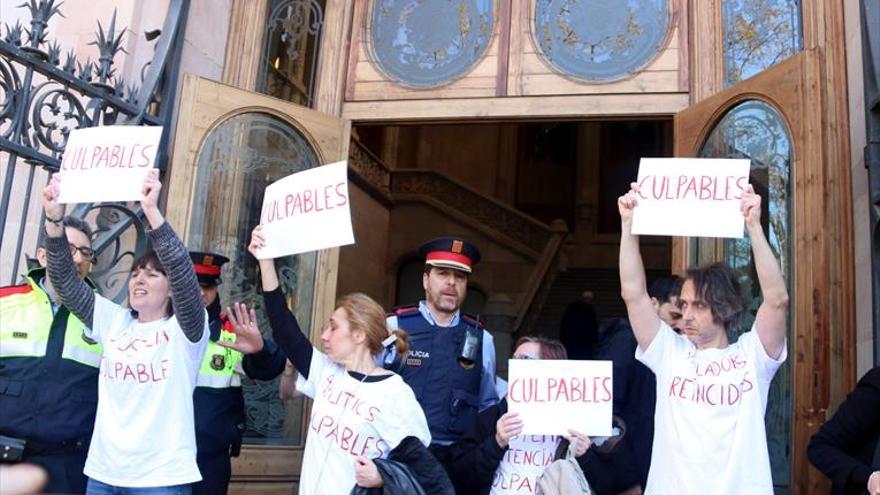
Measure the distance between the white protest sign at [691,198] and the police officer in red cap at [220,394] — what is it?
1.89 meters

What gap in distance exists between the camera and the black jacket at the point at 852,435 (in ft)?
11.7

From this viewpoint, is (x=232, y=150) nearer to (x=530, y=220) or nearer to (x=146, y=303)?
(x=146, y=303)

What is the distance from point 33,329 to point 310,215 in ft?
4.35

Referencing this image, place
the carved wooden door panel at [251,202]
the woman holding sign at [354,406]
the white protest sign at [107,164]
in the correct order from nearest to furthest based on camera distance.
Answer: the woman holding sign at [354,406] → the white protest sign at [107,164] → the carved wooden door panel at [251,202]

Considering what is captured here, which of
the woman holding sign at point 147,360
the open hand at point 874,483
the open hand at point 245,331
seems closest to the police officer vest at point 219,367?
the open hand at point 245,331

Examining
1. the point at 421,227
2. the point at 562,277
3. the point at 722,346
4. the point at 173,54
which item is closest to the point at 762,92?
the point at 722,346

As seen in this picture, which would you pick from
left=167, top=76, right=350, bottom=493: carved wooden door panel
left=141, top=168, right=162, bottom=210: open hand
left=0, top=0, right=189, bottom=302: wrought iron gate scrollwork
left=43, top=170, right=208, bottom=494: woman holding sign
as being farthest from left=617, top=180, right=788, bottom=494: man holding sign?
left=0, top=0, right=189, bottom=302: wrought iron gate scrollwork

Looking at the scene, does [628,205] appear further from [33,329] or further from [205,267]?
[33,329]

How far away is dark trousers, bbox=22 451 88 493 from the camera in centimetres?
372

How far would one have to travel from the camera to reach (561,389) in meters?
3.76

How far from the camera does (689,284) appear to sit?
3.69 m

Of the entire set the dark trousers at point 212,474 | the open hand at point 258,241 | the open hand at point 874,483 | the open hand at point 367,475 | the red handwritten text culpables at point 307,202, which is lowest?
the dark trousers at point 212,474

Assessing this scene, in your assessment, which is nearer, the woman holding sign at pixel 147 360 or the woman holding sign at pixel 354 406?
the woman holding sign at pixel 354 406

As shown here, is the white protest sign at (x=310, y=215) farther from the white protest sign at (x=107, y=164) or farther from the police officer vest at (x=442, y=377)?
the police officer vest at (x=442, y=377)
